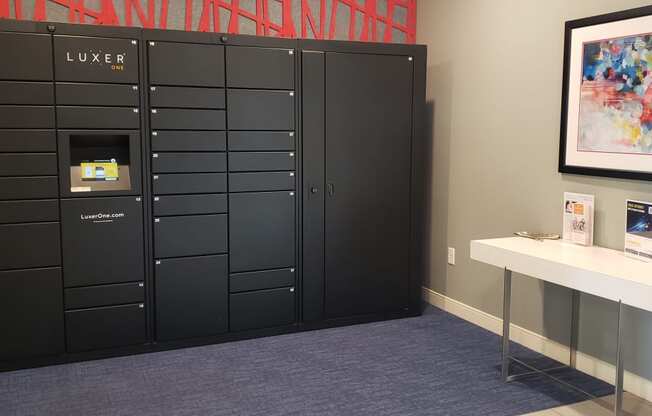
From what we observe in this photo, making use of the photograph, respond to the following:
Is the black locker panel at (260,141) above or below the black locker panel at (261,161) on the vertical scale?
above

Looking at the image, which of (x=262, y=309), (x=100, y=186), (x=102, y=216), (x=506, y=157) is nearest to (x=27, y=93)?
(x=100, y=186)

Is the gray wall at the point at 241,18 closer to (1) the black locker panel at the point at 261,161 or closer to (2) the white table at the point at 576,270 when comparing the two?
(1) the black locker panel at the point at 261,161

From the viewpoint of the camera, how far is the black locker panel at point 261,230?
3.58 m

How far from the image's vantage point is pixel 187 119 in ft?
11.2

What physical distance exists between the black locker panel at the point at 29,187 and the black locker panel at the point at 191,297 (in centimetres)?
69

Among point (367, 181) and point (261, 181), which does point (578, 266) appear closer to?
point (367, 181)

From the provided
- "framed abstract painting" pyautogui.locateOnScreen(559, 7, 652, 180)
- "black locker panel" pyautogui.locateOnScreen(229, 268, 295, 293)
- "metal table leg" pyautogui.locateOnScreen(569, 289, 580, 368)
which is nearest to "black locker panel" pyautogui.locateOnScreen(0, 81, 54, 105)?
"black locker panel" pyautogui.locateOnScreen(229, 268, 295, 293)

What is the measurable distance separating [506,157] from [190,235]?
191cm

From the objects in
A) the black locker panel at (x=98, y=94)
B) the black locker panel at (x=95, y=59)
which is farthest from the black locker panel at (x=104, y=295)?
the black locker panel at (x=95, y=59)

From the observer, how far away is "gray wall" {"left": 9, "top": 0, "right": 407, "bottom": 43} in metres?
3.57

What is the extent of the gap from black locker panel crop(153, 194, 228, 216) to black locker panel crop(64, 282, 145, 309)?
1.43 feet

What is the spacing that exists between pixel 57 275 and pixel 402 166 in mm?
2142

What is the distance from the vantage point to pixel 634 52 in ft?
9.21

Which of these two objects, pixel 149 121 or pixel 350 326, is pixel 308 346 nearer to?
pixel 350 326
